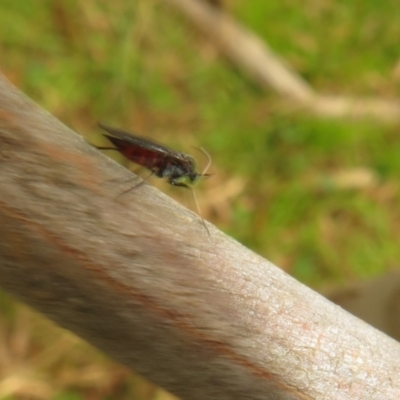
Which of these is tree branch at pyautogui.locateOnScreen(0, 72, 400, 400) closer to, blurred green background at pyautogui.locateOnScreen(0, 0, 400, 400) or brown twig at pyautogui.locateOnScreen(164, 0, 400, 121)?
blurred green background at pyautogui.locateOnScreen(0, 0, 400, 400)

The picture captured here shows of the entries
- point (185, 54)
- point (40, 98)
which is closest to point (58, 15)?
point (40, 98)

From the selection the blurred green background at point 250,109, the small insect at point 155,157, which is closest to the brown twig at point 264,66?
the blurred green background at point 250,109

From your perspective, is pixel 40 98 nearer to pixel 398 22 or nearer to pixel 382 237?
pixel 382 237

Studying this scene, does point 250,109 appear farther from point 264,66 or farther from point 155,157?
point 155,157

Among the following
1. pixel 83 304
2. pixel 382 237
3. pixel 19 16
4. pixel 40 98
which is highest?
pixel 382 237

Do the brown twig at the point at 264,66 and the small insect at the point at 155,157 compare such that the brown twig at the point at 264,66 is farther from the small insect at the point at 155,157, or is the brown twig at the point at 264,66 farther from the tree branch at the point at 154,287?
the tree branch at the point at 154,287

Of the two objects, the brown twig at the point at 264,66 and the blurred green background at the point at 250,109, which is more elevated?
the brown twig at the point at 264,66

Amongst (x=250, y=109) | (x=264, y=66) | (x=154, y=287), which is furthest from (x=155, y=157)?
(x=264, y=66)
